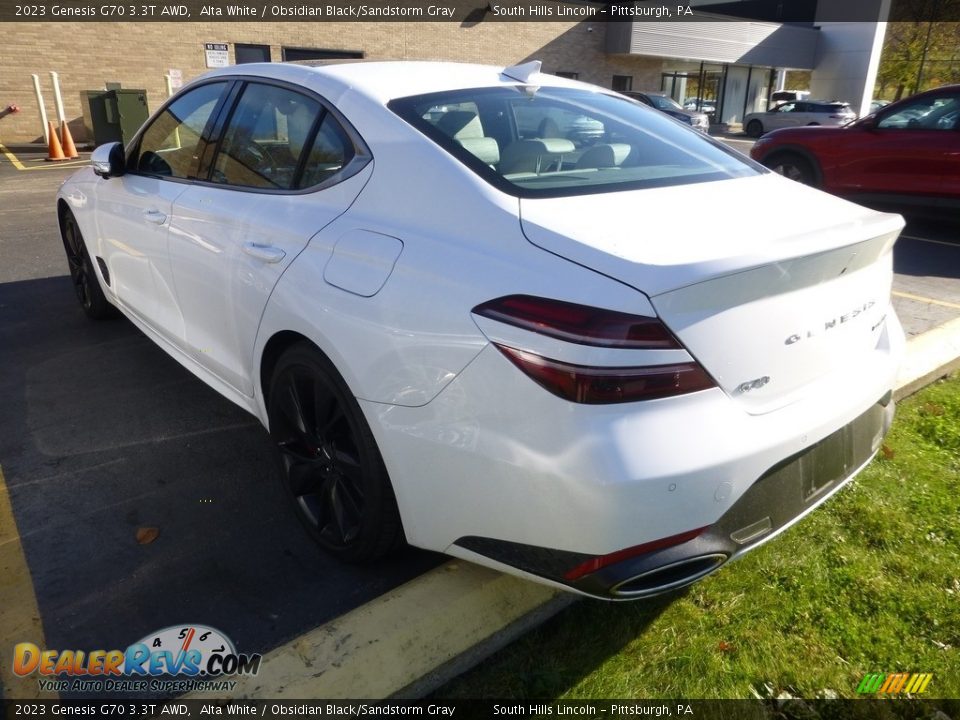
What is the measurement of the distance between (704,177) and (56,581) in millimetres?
2648

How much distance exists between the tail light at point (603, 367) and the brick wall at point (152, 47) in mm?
19929

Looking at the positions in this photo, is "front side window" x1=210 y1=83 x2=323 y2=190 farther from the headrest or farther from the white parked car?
the white parked car

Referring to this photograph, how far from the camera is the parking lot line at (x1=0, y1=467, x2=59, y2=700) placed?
2104 mm

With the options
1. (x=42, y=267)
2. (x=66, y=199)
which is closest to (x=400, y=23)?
(x=42, y=267)

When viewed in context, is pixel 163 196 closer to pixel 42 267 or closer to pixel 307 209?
pixel 307 209

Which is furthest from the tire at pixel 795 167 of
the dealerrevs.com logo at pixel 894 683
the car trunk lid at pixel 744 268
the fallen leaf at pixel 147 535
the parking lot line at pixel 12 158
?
the parking lot line at pixel 12 158

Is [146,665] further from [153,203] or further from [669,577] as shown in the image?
[153,203]

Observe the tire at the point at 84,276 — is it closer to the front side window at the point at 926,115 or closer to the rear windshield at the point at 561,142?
the rear windshield at the point at 561,142

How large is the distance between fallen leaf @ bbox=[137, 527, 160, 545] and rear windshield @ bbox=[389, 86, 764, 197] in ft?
5.93

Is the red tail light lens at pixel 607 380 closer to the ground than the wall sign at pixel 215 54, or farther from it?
closer to the ground

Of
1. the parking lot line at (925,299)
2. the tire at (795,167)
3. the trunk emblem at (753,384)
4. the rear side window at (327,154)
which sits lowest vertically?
the parking lot line at (925,299)

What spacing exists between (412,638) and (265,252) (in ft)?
4.62

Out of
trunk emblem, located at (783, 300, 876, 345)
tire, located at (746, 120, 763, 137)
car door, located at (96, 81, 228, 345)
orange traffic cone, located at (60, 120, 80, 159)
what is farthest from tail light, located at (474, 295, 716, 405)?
tire, located at (746, 120, 763, 137)

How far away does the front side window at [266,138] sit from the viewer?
2.83 meters
